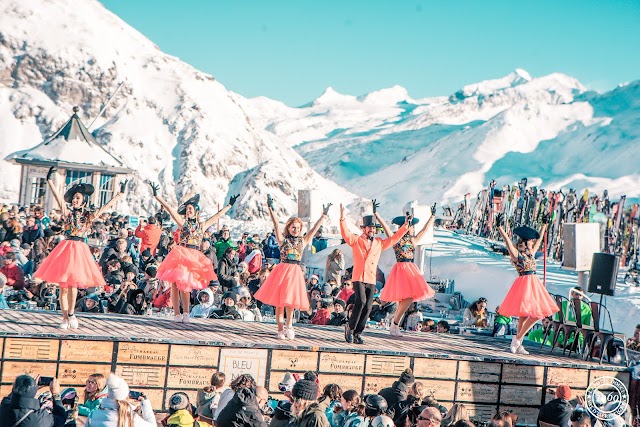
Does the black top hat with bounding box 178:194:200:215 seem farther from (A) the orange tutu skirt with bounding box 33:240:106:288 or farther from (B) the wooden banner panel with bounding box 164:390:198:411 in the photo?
(B) the wooden banner panel with bounding box 164:390:198:411

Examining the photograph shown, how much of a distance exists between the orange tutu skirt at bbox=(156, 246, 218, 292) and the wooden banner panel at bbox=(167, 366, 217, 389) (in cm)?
152

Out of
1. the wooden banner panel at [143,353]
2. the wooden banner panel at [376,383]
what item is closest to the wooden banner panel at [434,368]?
the wooden banner panel at [376,383]

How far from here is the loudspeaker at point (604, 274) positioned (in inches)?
514

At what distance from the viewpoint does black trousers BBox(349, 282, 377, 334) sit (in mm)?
11180

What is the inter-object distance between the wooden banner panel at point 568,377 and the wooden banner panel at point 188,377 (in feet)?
14.9

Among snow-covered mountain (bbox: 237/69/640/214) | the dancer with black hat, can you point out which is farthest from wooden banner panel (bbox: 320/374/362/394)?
snow-covered mountain (bbox: 237/69/640/214)

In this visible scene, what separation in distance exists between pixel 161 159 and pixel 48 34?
12.7 metres

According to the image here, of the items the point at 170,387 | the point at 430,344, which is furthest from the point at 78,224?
the point at 430,344

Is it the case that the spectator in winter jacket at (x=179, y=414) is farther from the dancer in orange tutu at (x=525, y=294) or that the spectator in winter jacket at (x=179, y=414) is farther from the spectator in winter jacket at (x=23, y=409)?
the dancer in orange tutu at (x=525, y=294)

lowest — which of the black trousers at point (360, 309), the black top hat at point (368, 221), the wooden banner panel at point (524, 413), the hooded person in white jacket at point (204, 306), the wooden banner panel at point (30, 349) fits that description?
the wooden banner panel at point (524, 413)

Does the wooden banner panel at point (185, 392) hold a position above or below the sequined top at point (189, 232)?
below

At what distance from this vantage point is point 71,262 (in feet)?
34.2

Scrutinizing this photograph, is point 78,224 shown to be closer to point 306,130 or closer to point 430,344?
point 430,344

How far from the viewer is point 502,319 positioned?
14117 mm
